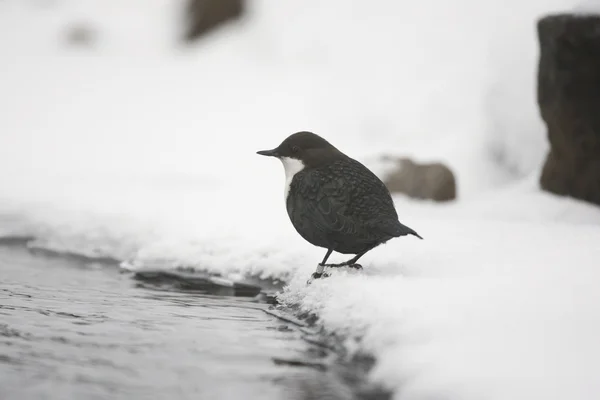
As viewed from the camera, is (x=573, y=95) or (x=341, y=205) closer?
(x=341, y=205)

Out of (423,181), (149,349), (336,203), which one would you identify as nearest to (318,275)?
(336,203)

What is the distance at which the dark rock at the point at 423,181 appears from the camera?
23.1 feet

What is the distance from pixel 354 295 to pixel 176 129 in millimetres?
8570

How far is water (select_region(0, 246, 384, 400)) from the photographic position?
7.66ft

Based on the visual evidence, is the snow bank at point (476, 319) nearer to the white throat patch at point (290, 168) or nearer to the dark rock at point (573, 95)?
the white throat patch at point (290, 168)

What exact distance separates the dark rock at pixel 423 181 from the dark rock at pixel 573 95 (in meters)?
1.26

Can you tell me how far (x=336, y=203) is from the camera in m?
3.36

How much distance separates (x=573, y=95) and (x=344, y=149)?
Result: 4.07 m

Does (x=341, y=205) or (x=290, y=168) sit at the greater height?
(x=290, y=168)

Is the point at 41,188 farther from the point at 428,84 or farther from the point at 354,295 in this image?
the point at 428,84

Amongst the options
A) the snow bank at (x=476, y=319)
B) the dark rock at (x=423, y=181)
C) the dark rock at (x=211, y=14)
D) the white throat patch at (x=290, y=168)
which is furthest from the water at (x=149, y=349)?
the dark rock at (x=211, y=14)

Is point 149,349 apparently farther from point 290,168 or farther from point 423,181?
point 423,181

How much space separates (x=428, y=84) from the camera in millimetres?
10711

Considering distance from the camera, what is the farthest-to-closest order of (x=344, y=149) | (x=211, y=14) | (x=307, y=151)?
1. (x=211, y=14)
2. (x=344, y=149)
3. (x=307, y=151)
